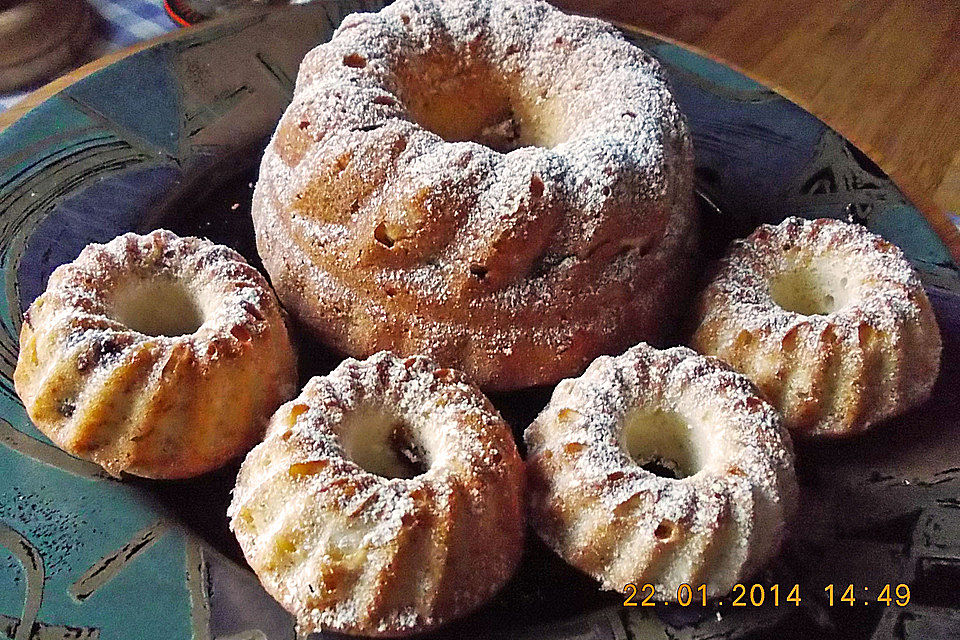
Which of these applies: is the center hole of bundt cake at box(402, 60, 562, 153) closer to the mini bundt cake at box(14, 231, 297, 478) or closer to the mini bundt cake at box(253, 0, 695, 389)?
the mini bundt cake at box(253, 0, 695, 389)

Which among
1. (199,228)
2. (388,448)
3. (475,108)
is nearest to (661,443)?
(388,448)

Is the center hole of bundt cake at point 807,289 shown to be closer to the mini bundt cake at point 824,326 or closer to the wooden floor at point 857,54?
the mini bundt cake at point 824,326

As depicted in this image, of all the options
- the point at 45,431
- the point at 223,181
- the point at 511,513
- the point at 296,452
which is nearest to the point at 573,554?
the point at 511,513

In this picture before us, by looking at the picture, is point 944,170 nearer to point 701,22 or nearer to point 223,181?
point 701,22

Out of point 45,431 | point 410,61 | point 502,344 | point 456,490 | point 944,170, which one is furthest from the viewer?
point 944,170
